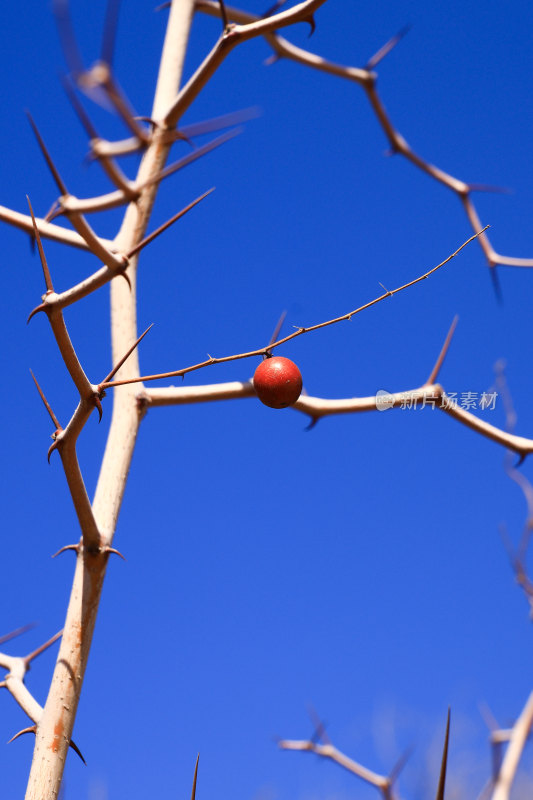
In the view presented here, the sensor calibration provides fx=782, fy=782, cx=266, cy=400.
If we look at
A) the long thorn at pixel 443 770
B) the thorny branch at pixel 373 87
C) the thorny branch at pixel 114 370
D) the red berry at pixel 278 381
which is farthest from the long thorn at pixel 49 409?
the thorny branch at pixel 373 87

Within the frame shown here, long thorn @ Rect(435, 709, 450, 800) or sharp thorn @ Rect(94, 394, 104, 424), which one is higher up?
sharp thorn @ Rect(94, 394, 104, 424)

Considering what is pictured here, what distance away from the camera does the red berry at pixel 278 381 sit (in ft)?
6.09

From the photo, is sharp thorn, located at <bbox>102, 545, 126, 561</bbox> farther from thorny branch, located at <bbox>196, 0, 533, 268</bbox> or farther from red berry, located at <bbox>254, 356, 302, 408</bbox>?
thorny branch, located at <bbox>196, 0, 533, 268</bbox>

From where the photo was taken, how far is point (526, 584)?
3088 millimetres

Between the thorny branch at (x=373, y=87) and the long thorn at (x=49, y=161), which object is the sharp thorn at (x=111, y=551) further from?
the thorny branch at (x=373, y=87)

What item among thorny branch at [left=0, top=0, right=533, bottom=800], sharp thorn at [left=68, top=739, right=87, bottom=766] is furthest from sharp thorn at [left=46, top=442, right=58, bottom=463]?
sharp thorn at [left=68, top=739, right=87, bottom=766]

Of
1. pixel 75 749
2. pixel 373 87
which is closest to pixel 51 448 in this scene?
pixel 75 749

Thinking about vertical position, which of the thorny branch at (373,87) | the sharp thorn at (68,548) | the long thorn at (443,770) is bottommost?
the long thorn at (443,770)

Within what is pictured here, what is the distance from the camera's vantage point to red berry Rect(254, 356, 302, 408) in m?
1.86

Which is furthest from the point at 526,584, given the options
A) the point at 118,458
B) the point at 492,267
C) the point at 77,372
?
the point at 77,372

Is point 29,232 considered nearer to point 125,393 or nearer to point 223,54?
point 125,393

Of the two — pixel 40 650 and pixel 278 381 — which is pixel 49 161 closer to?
pixel 278 381

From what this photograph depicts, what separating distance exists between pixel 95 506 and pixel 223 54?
56.6 inches

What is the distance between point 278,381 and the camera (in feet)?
6.09
